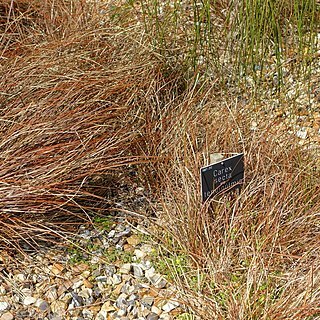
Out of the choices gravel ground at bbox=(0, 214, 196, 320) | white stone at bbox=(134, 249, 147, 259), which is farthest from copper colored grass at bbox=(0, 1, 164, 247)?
white stone at bbox=(134, 249, 147, 259)

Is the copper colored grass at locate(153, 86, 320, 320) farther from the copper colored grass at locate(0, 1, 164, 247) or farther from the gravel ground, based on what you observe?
the copper colored grass at locate(0, 1, 164, 247)

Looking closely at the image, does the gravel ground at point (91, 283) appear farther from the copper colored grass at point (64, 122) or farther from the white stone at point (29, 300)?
the copper colored grass at point (64, 122)

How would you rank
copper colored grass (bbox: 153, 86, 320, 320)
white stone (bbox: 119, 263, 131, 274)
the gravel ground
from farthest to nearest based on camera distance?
white stone (bbox: 119, 263, 131, 274)
the gravel ground
copper colored grass (bbox: 153, 86, 320, 320)

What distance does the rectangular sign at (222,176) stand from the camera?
6.68 ft

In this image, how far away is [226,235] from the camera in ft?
6.81

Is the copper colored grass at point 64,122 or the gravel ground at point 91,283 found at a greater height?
the copper colored grass at point 64,122

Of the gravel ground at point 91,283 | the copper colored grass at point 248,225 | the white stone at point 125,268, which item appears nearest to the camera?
the copper colored grass at point 248,225

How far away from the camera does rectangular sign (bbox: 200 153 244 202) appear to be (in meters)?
2.04

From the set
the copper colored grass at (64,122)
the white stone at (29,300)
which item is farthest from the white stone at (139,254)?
the white stone at (29,300)

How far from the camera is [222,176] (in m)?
2.08

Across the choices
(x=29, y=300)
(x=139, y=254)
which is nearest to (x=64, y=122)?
(x=139, y=254)

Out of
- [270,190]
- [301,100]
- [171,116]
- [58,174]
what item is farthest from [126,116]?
[301,100]

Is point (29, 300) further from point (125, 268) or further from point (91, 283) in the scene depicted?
point (125, 268)

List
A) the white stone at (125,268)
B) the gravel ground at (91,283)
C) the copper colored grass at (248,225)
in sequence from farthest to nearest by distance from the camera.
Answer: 1. the white stone at (125,268)
2. the gravel ground at (91,283)
3. the copper colored grass at (248,225)
